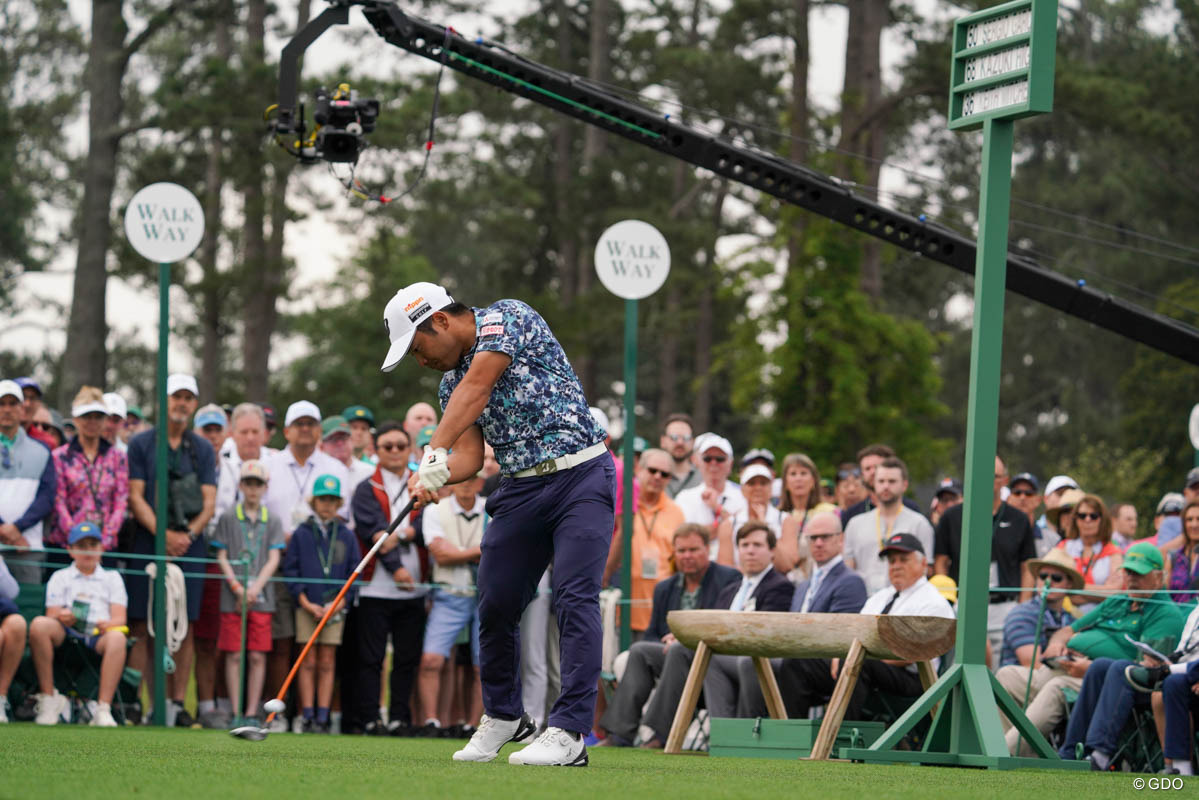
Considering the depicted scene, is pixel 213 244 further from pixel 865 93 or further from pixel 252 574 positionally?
pixel 252 574

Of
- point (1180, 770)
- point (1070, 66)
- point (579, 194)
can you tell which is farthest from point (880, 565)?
point (579, 194)

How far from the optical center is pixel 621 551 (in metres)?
13.4

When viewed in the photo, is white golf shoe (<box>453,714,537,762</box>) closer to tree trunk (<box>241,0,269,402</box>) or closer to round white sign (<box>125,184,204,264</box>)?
round white sign (<box>125,184,204,264</box>)

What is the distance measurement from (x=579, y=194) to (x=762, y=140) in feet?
14.9

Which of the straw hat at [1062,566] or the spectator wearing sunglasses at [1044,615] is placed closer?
the straw hat at [1062,566]

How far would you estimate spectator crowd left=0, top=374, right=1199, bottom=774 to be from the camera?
1126 centimetres

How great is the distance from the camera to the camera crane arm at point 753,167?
1345 cm

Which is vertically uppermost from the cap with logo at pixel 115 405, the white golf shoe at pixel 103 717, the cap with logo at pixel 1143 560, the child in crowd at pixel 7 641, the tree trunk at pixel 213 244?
the tree trunk at pixel 213 244

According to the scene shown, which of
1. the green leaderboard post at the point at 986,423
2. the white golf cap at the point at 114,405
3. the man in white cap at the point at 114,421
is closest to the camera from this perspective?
the green leaderboard post at the point at 986,423

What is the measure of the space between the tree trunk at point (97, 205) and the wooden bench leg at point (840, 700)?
64.1 feet

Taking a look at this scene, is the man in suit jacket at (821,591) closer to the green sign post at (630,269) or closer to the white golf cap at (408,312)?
the green sign post at (630,269)

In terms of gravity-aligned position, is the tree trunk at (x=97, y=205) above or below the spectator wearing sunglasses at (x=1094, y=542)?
above

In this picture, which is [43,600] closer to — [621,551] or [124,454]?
[124,454]

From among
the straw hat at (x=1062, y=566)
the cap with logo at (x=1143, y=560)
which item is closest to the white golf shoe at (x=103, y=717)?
the straw hat at (x=1062, y=566)
